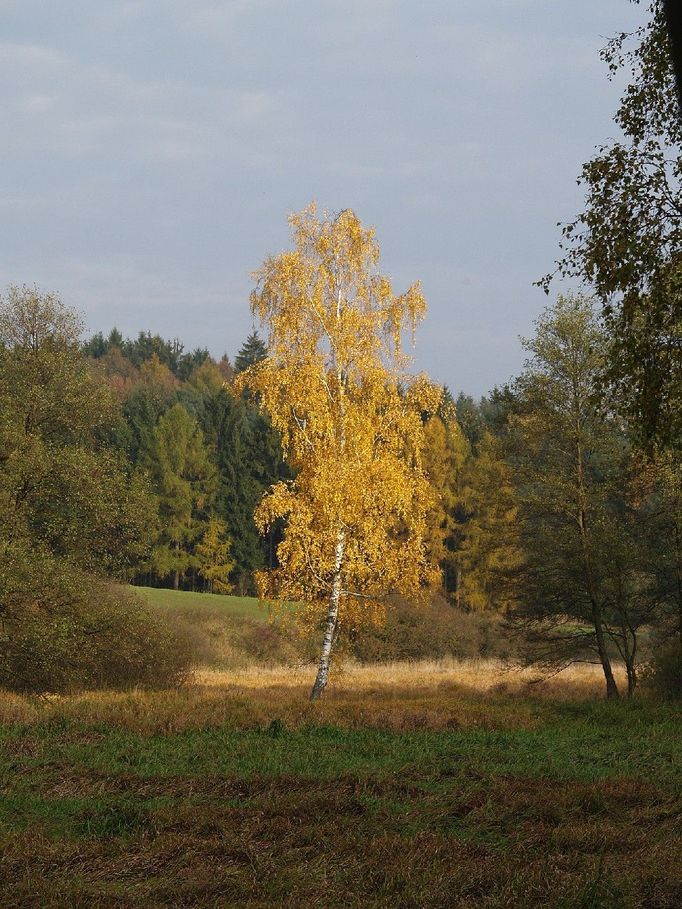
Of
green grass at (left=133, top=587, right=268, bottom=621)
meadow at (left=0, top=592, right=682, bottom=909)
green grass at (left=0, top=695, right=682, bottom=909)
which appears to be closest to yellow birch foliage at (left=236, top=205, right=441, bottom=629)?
meadow at (left=0, top=592, right=682, bottom=909)

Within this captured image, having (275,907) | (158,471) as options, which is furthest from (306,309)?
(158,471)

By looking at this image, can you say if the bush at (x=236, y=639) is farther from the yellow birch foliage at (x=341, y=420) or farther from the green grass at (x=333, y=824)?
the green grass at (x=333, y=824)

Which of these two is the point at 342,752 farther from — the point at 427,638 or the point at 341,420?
the point at 427,638

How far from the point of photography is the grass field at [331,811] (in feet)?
21.1

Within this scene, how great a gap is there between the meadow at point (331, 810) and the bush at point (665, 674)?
776cm

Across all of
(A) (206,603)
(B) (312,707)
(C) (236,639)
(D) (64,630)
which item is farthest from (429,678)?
(A) (206,603)

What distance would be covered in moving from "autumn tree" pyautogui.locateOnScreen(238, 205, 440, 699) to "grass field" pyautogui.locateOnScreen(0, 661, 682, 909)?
6177 millimetres

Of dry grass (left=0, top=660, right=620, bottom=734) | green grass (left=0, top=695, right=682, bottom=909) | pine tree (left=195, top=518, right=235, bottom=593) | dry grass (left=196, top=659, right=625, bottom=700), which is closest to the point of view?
green grass (left=0, top=695, right=682, bottom=909)

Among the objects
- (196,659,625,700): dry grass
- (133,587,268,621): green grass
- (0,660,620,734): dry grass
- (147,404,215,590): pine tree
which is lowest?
(196,659,625,700): dry grass

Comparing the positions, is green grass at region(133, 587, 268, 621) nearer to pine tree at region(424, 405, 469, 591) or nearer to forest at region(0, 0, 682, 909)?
forest at region(0, 0, 682, 909)

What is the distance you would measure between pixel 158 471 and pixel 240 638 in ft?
96.4

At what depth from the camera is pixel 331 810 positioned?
9164mm

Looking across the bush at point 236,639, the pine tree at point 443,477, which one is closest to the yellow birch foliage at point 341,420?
the bush at point 236,639

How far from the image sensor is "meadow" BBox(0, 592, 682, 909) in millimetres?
6449
